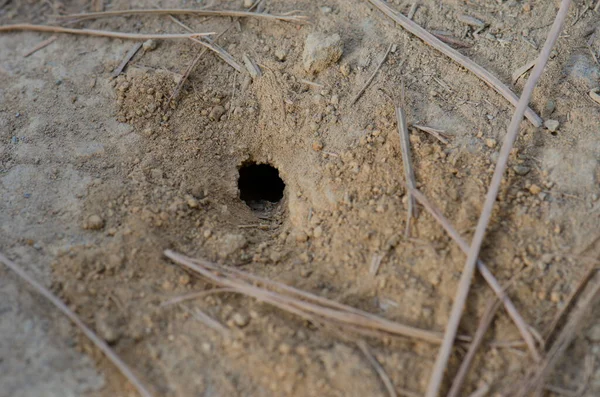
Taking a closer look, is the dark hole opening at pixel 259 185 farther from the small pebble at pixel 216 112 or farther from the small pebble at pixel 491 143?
the small pebble at pixel 491 143

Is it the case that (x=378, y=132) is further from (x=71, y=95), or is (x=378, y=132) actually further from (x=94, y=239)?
(x=71, y=95)

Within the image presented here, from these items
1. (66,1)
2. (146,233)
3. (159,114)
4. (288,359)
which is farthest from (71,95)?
(288,359)

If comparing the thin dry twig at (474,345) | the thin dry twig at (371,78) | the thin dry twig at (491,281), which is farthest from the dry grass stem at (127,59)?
the thin dry twig at (474,345)

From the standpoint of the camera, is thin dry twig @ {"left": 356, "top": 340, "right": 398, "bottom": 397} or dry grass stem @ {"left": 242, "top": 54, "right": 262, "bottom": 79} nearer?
thin dry twig @ {"left": 356, "top": 340, "right": 398, "bottom": 397}

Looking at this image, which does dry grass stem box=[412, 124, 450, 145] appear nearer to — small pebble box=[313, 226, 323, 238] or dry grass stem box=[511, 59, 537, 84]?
dry grass stem box=[511, 59, 537, 84]

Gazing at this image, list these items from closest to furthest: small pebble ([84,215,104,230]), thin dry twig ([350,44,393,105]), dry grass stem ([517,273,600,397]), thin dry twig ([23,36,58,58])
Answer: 1. dry grass stem ([517,273,600,397])
2. small pebble ([84,215,104,230])
3. thin dry twig ([350,44,393,105])
4. thin dry twig ([23,36,58,58])

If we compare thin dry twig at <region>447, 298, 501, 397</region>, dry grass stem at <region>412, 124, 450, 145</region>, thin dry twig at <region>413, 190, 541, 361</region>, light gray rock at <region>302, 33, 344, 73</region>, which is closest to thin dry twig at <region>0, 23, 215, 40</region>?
light gray rock at <region>302, 33, 344, 73</region>
